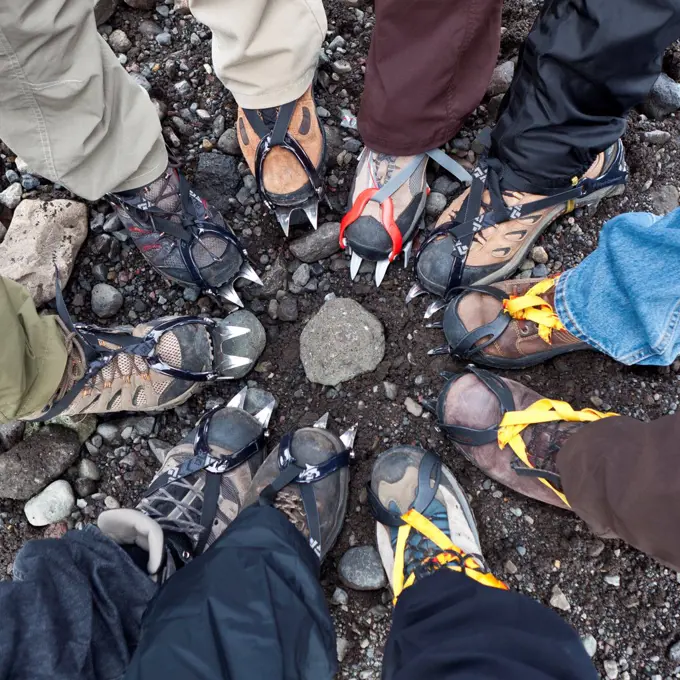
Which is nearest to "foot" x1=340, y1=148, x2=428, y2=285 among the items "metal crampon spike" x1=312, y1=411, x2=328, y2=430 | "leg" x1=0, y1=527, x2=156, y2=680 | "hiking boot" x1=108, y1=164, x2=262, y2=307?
"hiking boot" x1=108, y1=164, x2=262, y2=307

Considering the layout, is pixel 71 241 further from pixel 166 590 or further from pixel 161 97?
pixel 166 590

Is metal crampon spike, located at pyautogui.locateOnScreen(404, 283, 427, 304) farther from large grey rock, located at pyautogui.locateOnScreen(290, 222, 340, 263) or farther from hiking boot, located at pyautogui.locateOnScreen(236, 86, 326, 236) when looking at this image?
hiking boot, located at pyautogui.locateOnScreen(236, 86, 326, 236)

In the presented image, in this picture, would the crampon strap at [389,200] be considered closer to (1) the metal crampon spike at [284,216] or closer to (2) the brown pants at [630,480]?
(1) the metal crampon spike at [284,216]

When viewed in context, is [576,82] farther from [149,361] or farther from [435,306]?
[149,361]

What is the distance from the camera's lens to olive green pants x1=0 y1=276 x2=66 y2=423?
149 cm

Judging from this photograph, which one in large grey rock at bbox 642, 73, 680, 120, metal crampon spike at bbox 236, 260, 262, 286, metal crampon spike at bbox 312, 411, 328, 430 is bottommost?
metal crampon spike at bbox 312, 411, 328, 430

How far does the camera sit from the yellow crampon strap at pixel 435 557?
1732 millimetres

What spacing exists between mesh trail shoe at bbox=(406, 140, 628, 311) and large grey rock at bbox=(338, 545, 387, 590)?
1.01 m

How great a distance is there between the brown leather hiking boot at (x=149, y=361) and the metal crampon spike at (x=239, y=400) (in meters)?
0.07

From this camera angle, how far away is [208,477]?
1.98 meters

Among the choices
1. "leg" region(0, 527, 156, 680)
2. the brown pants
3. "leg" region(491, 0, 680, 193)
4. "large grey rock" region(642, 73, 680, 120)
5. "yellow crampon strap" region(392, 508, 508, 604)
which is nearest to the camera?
"leg" region(0, 527, 156, 680)

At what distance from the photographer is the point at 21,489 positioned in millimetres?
2035

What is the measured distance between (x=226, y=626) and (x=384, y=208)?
57.5 inches

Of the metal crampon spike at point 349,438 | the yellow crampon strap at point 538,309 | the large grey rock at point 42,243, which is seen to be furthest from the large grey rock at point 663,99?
the large grey rock at point 42,243
